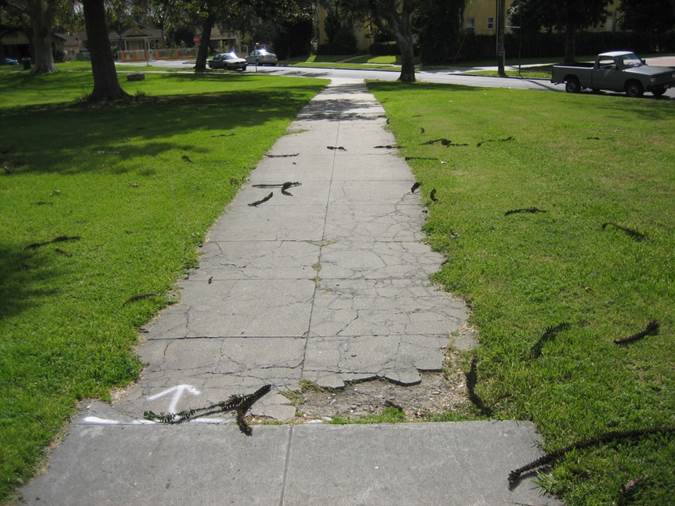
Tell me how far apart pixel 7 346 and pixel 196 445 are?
181 cm

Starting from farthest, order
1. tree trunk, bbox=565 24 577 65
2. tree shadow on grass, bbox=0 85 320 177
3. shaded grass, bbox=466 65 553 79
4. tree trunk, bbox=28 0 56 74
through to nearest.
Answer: tree trunk, bbox=28 0 56 74
tree trunk, bbox=565 24 577 65
shaded grass, bbox=466 65 553 79
tree shadow on grass, bbox=0 85 320 177

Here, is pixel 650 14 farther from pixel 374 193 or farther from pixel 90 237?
pixel 90 237

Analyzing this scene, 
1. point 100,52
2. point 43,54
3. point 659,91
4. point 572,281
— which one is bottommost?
point 572,281

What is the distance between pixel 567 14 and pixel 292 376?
40850 mm

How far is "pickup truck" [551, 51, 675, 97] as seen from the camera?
2184cm

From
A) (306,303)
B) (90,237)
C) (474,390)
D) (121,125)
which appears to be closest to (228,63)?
(121,125)

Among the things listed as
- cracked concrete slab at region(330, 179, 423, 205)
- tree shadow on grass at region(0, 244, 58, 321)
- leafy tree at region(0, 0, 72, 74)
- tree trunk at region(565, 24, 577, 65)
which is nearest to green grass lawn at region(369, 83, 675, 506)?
cracked concrete slab at region(330, 179, 423, 205)

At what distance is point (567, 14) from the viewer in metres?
39.4

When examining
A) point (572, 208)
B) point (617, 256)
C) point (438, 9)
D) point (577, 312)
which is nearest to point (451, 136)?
point (572, 208)

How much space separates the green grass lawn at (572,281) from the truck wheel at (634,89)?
11133 mm

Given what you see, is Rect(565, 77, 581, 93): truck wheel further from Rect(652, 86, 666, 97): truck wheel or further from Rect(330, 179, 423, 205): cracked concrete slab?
Rect(330, 179, 423, 205): cracked concrete slab

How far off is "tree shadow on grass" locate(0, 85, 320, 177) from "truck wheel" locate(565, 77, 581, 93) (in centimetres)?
988

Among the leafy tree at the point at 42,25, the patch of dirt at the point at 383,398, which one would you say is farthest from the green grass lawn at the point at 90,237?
the leafy tree at the point at 42,25

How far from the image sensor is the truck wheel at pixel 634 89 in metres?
22.2
